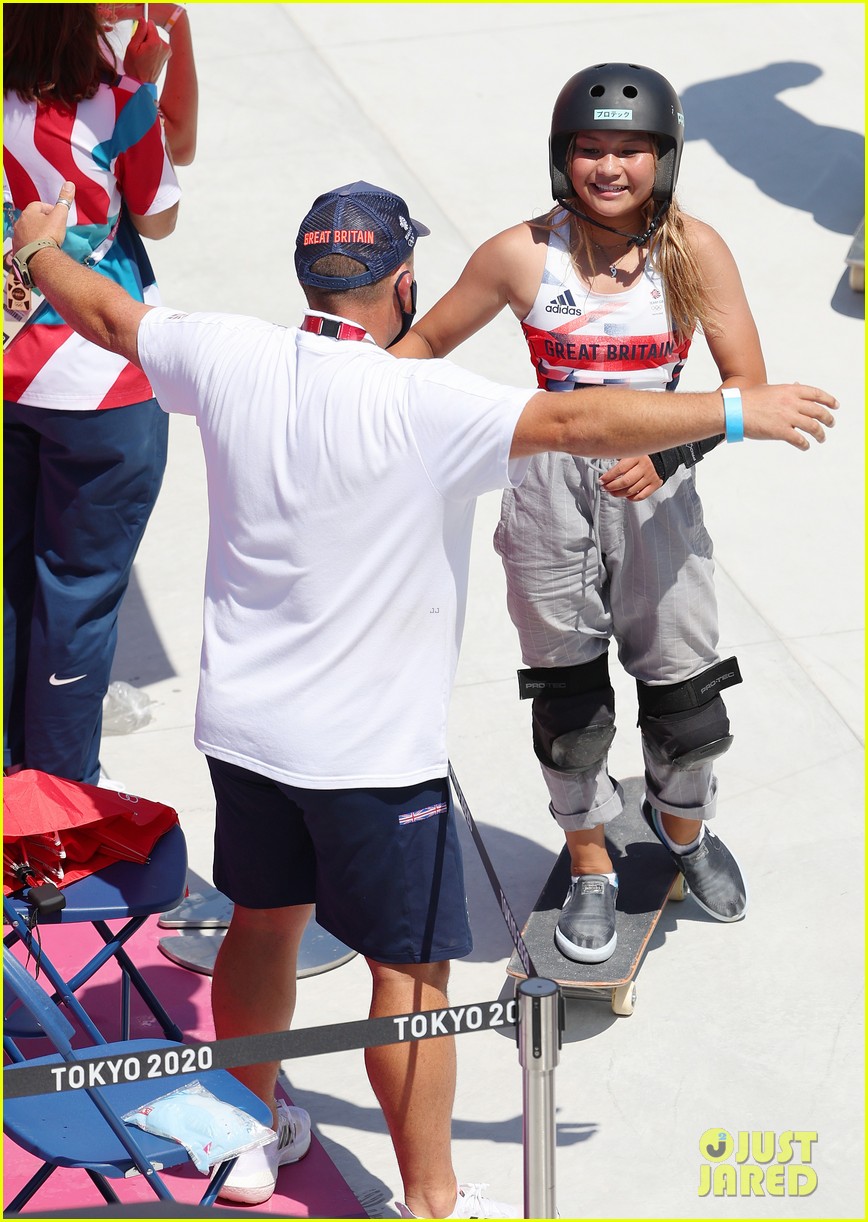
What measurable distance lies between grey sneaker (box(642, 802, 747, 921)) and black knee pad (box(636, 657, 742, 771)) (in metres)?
0.31

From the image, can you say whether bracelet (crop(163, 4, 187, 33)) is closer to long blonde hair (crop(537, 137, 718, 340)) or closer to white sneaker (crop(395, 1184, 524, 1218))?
long blonde hair (crop(537, 137, 718, 340))

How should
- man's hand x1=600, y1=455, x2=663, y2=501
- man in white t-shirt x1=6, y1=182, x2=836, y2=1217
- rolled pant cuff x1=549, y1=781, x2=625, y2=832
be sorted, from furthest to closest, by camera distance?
rolled pant cuff x1=549, y1=781, x2=625, y2=832, man's hand x1=600, y1=455, x2=663, y2=501, man in white t-shirt x1=6, y1=182, x2=836, y2=1217

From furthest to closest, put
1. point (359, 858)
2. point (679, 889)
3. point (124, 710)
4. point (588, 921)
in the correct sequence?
point (124, 710) → point (679, 889) → point (588, 921) → point (359, 858)

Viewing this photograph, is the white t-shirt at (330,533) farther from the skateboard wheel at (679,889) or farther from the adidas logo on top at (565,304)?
the skateboard wheel at (679,889)

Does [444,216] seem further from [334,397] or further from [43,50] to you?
[334,397]

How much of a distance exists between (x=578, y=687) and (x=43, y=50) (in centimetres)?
196

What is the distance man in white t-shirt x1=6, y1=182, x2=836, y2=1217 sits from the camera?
106 inches

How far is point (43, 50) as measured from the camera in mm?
3773

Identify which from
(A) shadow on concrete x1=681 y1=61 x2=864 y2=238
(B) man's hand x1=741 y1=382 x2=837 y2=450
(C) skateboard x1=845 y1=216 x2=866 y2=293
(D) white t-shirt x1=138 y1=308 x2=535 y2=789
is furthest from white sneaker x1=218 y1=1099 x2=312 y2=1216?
(A) shadow on concrete x1=681 y1=61 x2=864 y2=238

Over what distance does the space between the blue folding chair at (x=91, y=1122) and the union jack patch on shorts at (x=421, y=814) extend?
564 mm

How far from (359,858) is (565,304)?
52.3 inches

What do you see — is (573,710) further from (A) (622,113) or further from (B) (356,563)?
(A) (622,113)

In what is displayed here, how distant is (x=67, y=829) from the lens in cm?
346

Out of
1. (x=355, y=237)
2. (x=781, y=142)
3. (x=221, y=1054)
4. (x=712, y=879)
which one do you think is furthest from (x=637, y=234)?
(x=781, y=142)
